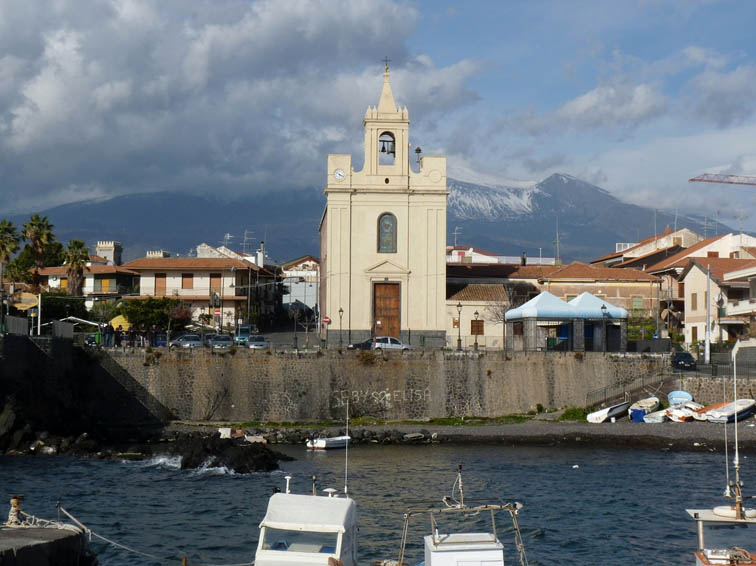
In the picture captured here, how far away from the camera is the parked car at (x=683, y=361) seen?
178 feet

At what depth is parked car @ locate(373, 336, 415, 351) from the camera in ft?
185

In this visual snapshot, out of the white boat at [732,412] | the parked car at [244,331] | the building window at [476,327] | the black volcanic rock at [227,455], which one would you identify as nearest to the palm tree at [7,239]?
the parked car at [244,331]

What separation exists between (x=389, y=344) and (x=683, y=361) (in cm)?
1665

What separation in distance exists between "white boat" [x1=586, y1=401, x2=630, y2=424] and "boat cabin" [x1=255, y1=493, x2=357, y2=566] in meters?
33.7

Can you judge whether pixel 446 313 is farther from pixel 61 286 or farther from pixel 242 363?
pixel 61 286

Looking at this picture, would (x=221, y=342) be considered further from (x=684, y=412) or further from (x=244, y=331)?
(x=684, y=412)

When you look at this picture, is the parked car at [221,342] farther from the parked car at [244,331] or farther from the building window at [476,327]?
the building window at [476,327]

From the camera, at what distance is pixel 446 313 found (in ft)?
216

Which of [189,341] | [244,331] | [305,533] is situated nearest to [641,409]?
[189,341]

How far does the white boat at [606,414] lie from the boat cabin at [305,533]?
33730 mm

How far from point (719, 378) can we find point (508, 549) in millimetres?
29987

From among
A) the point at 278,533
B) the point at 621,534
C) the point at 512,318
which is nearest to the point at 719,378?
the point at 512,318

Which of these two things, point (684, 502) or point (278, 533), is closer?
point (278, 533)

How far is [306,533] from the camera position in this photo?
19.3 m
